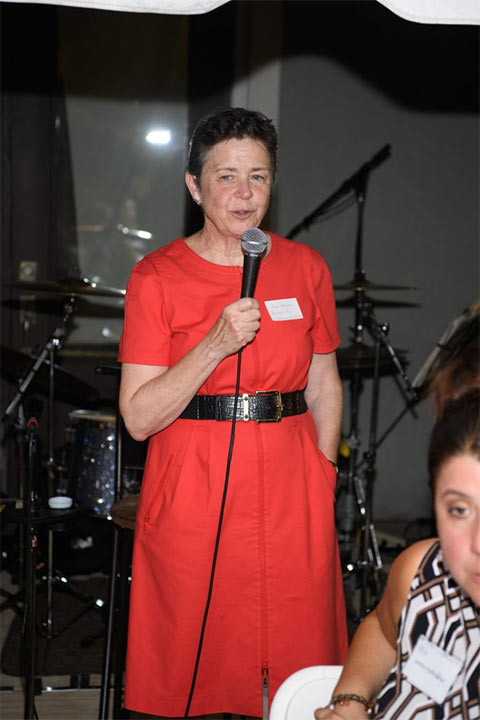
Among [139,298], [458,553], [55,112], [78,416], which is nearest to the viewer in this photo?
[458,553]

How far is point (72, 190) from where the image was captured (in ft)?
17.0

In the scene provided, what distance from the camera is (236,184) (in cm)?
208

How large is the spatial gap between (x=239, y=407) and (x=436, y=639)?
94 cm

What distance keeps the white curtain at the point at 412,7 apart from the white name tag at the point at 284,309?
0.70 m

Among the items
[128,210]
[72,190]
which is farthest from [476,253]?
[72,190]

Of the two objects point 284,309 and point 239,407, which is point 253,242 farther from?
point 239,407

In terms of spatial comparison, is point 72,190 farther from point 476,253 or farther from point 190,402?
point 190,402

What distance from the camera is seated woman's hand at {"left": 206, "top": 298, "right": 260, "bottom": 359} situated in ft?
6.20

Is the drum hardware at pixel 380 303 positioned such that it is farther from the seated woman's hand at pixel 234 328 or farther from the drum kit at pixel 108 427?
the seated woman's hand at pixel 234 328

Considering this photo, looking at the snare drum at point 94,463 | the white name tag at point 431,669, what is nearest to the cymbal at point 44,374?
the snare drum at point 94,463

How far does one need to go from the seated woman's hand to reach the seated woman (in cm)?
69

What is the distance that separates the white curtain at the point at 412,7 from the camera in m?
1.93

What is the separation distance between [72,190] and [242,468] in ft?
11.4

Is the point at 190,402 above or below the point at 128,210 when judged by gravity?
below
